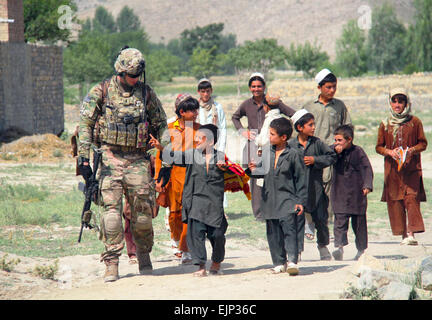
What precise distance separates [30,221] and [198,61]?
2731 inches

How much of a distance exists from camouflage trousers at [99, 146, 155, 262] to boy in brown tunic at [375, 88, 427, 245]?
3.04 meters

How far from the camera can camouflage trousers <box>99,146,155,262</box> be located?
5.76 m

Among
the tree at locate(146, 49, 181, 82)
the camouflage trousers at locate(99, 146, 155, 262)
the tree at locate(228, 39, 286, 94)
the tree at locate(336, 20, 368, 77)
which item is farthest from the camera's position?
the tree at locate(336, 20, 368, 77)

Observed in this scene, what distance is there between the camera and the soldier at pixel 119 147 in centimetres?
577

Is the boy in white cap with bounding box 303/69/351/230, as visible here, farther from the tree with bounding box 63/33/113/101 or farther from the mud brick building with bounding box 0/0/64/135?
the tree with bounding box 63/33/113/101

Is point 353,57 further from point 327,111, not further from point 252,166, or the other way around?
point 252,166

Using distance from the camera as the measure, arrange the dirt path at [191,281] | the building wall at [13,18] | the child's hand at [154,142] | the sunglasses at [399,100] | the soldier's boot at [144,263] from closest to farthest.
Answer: the dirt path at [191,281] < the child's hand at [154,142] < the soldier's boot at [144,263] < the sunglasses at [399,100] < the building wall at [13,18]

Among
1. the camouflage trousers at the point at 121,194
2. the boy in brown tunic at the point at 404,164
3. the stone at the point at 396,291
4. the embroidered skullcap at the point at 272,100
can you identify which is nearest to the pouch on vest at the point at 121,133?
the camouflage trousers at the point at 121,194

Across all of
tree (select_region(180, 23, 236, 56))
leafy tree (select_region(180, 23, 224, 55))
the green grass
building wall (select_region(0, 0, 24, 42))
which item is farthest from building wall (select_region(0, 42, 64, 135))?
leafy tree (select_region(180, 23, 224, 55))

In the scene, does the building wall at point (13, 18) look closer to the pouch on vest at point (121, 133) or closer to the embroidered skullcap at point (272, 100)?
the embroidered skullcap at point (272, 100)

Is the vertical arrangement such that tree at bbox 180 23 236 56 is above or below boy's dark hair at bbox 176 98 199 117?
above

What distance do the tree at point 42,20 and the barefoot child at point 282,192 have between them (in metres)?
26.1

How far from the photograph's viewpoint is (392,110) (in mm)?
7695

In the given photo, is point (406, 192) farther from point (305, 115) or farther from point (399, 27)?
point (399, 27)
